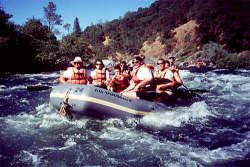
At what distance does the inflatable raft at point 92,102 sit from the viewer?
4672mm

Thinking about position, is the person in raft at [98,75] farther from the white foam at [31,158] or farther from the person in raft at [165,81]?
the white foam at [31,158]

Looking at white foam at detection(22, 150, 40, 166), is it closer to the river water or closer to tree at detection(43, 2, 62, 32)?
the river water

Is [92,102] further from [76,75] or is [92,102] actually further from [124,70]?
[124,70]

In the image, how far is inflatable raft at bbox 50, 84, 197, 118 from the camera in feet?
15.3

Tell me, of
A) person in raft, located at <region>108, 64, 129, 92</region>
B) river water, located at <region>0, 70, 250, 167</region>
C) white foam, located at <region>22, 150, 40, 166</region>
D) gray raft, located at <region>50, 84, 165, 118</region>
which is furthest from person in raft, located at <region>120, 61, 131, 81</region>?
white foam, located at <region>22, 150, 40, 166</region>

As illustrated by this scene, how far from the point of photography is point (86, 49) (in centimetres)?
3888

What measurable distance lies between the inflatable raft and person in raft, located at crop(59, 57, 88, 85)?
2.75ft

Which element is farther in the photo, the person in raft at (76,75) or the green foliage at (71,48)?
the green foliage at (71,48)

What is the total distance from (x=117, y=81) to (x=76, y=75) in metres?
1.24

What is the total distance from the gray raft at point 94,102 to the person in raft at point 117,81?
125 cm

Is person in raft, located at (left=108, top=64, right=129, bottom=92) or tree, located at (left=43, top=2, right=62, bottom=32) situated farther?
tree, located at (left=43, top=2, right=62, bottom=32)

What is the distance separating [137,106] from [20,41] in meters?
27.1

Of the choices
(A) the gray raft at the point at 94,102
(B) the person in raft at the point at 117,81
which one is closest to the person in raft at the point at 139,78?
(A) the gray raft at the point at 94,102

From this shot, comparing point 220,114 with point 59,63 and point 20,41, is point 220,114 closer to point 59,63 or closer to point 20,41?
point 20,41
